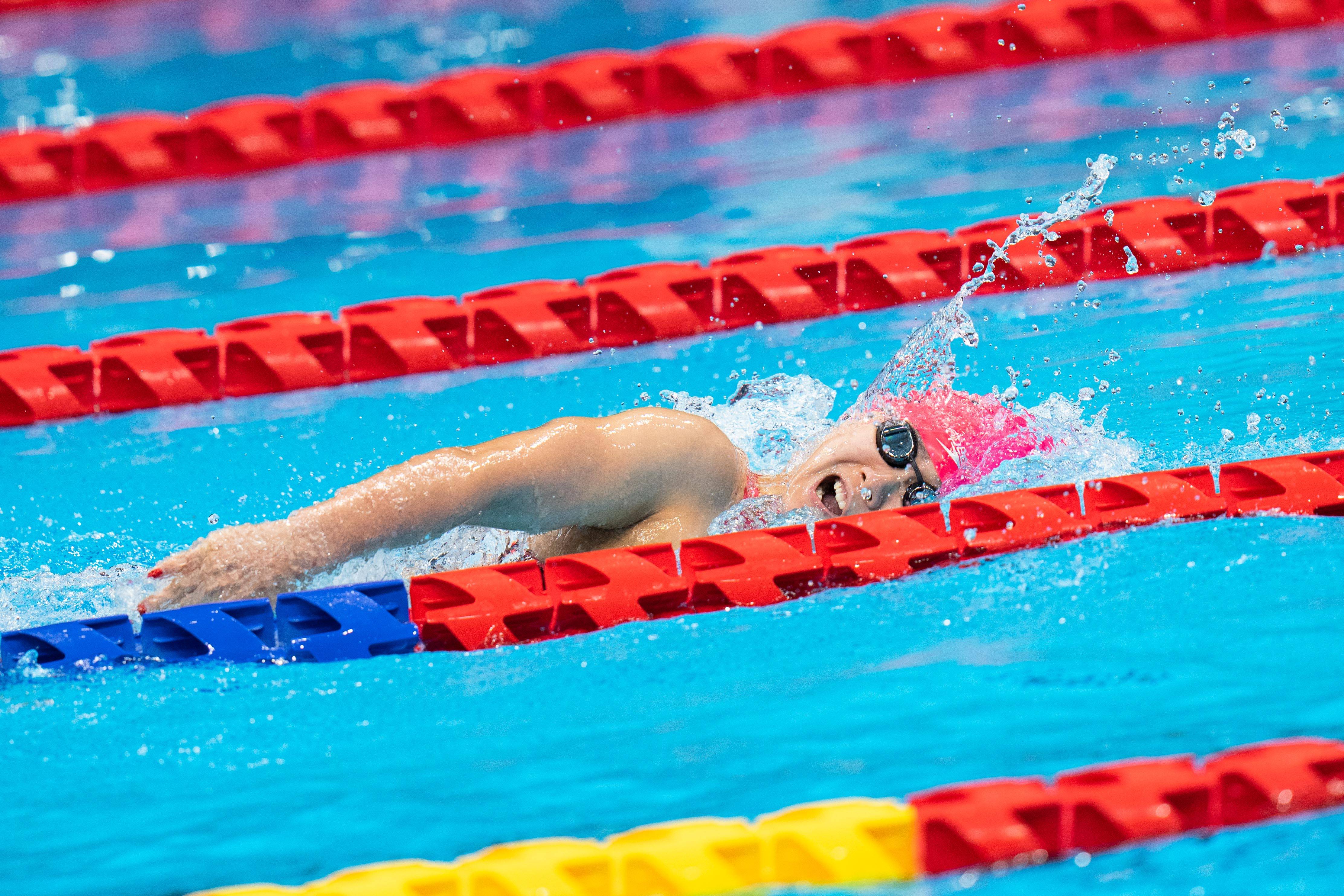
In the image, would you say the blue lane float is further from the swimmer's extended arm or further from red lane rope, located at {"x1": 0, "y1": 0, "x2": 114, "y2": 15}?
red lane rope, located at {"x1": 0, "y1": 0, "x2": 114, "y2": 15}

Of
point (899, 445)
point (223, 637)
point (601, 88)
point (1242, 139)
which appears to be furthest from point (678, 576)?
point (601, 88)

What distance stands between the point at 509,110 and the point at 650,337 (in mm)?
1779

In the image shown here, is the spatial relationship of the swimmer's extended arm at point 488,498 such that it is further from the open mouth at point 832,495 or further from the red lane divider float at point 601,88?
the red lane divider float at point 601,88

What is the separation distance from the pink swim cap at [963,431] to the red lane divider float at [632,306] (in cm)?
121

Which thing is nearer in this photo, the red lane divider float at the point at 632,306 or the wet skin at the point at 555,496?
the wet skin at the point at 555,496

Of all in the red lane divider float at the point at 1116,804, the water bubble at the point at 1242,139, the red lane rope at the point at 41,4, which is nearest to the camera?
the red lane divider float at the point at 1116,804

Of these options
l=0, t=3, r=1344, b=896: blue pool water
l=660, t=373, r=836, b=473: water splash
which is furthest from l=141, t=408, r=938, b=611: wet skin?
l=660, t=373, r=836, b=473: water splash

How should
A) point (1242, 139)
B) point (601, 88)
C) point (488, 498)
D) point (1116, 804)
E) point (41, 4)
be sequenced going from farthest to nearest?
Answer: 1. point (41, 4)
2. point (601, 88)
3. point (1242, 139)
4. point (488, 498)
5. point (1116, 804)

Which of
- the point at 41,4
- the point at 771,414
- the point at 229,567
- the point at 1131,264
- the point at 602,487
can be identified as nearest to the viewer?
the point at 229,567

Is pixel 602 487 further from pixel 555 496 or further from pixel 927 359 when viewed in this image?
pixel 927 359

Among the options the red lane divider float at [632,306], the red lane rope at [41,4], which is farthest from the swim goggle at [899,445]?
the red lane rope at [41,4]

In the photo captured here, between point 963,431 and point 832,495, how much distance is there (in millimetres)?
304

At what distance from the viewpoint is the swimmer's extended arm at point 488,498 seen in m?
2.66

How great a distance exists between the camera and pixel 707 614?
3029mm
